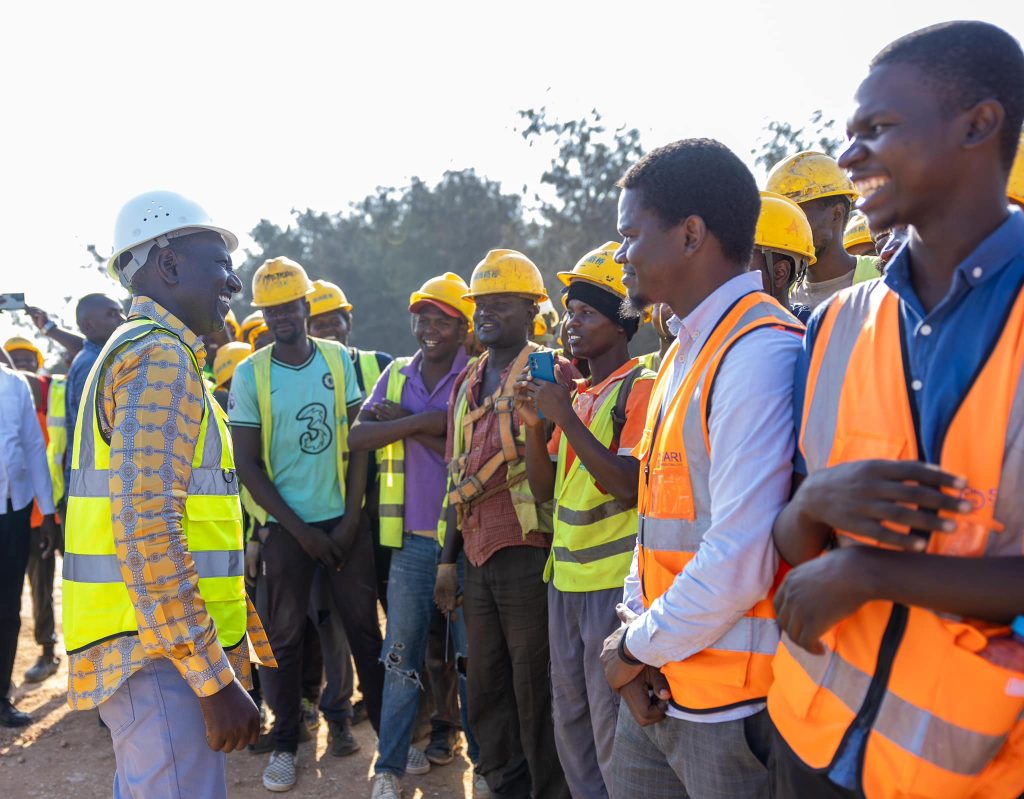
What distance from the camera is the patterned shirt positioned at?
2512mm

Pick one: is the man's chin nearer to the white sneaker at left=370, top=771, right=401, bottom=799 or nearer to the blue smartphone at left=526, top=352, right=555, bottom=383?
the blue smartphone at left=526, top=352, right=555, bottom=383

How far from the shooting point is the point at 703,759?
6.95ft

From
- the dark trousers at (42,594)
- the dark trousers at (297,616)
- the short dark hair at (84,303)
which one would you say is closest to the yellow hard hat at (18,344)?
the dark trousers at (42,594)

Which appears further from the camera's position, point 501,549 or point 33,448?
point 33,448

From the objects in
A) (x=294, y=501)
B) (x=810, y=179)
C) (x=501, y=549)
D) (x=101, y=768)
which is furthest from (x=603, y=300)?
(x=101, y=768)

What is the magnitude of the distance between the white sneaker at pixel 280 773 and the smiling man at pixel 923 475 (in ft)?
13.2

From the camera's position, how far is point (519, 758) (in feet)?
14.6

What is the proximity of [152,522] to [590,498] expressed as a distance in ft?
5.59

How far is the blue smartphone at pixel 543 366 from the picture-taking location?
3.57m

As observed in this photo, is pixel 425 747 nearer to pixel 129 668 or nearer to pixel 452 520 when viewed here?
pixel 452 520

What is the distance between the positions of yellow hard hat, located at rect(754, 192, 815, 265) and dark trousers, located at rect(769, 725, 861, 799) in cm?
175

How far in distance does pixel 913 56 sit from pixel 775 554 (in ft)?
3.41

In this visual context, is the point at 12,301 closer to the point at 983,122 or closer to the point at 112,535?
the point at 112,535

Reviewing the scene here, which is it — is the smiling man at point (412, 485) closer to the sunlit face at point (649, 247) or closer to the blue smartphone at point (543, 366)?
the blue smartphone at point (543, 366)
